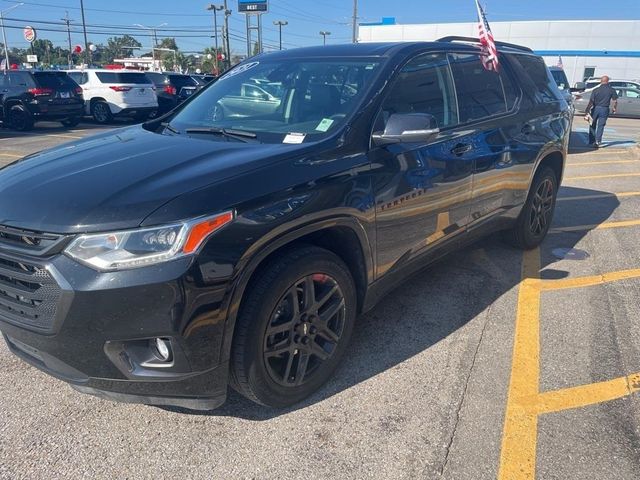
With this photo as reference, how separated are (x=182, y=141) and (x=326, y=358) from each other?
1463 millimetres

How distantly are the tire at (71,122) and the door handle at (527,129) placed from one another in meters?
15.3

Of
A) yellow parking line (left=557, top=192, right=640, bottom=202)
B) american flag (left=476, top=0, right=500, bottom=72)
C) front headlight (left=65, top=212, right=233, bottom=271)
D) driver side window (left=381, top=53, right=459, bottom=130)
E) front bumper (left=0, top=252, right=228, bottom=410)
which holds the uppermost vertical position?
american flag (left=476, top=0, right=500, bottom=72)

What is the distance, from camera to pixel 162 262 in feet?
7.08

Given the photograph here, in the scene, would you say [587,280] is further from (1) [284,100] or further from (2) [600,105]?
(2) [600,105]

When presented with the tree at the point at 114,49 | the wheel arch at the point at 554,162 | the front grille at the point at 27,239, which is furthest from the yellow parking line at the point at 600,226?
the tree at the point at 114,49

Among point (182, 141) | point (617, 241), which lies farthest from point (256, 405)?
point (617, 241)

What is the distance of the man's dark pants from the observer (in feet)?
40.2

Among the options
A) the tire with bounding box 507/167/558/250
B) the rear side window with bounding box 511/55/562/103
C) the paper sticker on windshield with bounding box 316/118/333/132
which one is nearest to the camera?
the paper sticker on windshield with bounding box 316/118/333/132

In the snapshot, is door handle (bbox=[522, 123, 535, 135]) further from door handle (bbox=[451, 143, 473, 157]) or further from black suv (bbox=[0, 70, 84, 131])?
black suv (bbox=[0, 70, 84, 131])

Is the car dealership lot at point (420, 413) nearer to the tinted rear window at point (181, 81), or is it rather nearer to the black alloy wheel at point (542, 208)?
the black alloy wheel at point (542, 208)

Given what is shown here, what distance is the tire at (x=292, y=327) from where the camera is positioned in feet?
8.09

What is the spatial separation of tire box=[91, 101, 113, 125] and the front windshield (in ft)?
49.8

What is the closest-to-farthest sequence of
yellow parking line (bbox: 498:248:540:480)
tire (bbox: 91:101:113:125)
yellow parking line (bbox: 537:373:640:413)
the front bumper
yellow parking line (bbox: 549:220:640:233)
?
the front bumper → yellow parking line (bbox: 498:248:540:480) → yellow parking line (bbox: 537:373:640:413) → yellow parking line (bbox: 549:220:640:233) → tire (bbox: 91:101:113:125)

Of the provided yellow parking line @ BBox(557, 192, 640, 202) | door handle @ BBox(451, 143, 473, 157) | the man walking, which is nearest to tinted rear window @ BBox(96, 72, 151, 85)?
the man walking
